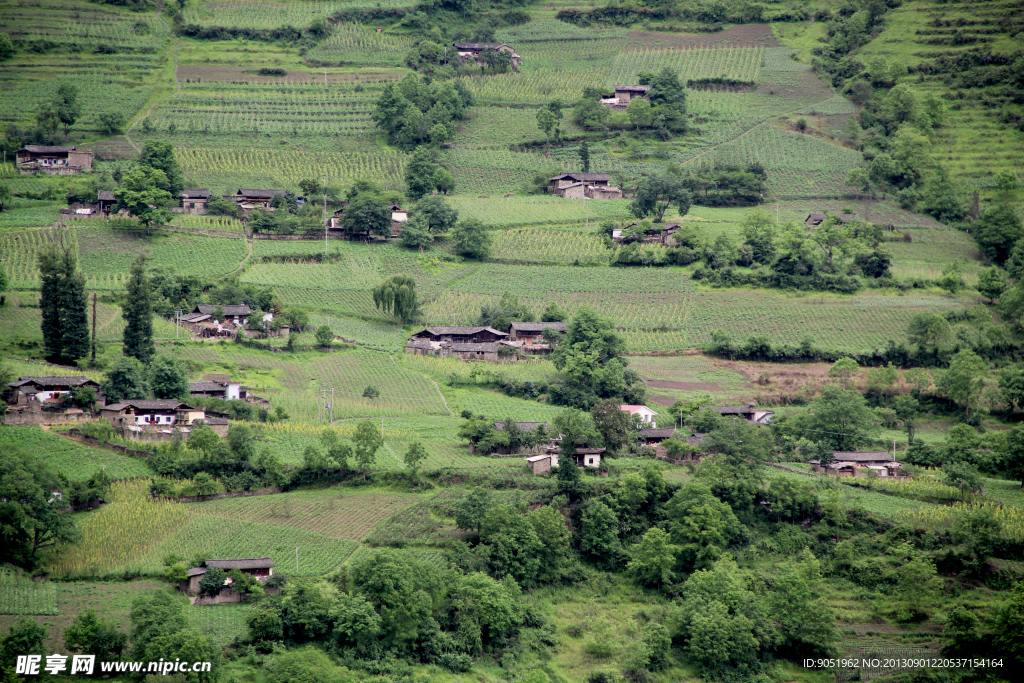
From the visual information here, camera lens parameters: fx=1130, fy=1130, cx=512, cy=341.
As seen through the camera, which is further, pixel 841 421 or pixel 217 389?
pixel 841 421

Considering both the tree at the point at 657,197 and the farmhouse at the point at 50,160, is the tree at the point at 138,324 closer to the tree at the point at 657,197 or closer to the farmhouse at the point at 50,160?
the farmhouse at the point at 50,160

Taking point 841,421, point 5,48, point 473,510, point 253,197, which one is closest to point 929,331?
point 841,421

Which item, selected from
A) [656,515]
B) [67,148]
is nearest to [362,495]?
[656,515]

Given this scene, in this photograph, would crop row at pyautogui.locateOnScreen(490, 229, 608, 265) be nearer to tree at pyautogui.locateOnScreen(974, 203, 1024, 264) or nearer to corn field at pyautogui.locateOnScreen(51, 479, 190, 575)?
tree at pyautogui.locateOnScreen(974, 203, 1024, 264)

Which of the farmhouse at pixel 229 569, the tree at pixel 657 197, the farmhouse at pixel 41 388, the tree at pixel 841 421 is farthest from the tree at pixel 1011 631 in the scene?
the tree at pixel 657 197

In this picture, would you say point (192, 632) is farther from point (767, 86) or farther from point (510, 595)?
point (767, 86)

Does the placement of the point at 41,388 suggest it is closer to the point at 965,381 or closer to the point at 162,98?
the point at 965,381
